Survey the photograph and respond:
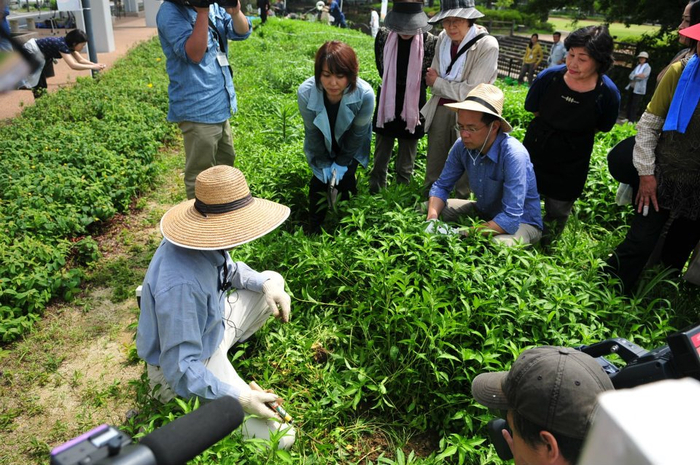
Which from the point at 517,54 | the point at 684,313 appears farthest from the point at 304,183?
the point at 517,54

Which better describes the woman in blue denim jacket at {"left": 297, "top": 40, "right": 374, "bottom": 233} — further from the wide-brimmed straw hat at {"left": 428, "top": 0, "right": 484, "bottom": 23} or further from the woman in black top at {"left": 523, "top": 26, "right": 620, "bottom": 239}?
the woman in black top at {"left": 523, "top": 26, "right": 620, "bottom": 239}

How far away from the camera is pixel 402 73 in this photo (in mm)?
4473

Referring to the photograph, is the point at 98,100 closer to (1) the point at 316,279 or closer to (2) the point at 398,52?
(2) the point at 398,52

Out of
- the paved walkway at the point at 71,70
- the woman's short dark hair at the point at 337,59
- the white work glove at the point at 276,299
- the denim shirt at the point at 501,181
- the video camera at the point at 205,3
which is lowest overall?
the paved walkway at the point at 71,70

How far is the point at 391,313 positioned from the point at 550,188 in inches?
69.6

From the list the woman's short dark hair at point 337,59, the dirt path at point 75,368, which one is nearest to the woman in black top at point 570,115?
the woman's short dark hair at point 337,59

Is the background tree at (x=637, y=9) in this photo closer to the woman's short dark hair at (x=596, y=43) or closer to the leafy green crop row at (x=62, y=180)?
the woman's short dark hair at (x=596, y=43)

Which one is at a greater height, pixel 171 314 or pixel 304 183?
pixel 171 314

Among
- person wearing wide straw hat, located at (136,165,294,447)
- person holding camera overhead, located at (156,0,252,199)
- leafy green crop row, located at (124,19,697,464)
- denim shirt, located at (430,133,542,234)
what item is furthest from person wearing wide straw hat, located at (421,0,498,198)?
person wearing wide straw hat, located at (136,165,294,447)

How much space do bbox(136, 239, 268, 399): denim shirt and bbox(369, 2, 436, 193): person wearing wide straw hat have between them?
8.00 feet

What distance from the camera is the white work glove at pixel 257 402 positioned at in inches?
94.4

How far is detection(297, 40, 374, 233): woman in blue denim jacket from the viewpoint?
3793 mm

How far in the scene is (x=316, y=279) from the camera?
346cm

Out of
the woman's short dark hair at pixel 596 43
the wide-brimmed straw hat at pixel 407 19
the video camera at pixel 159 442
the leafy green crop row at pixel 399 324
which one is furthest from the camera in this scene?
the wide-brimmed straw hat at pixel 407 19
